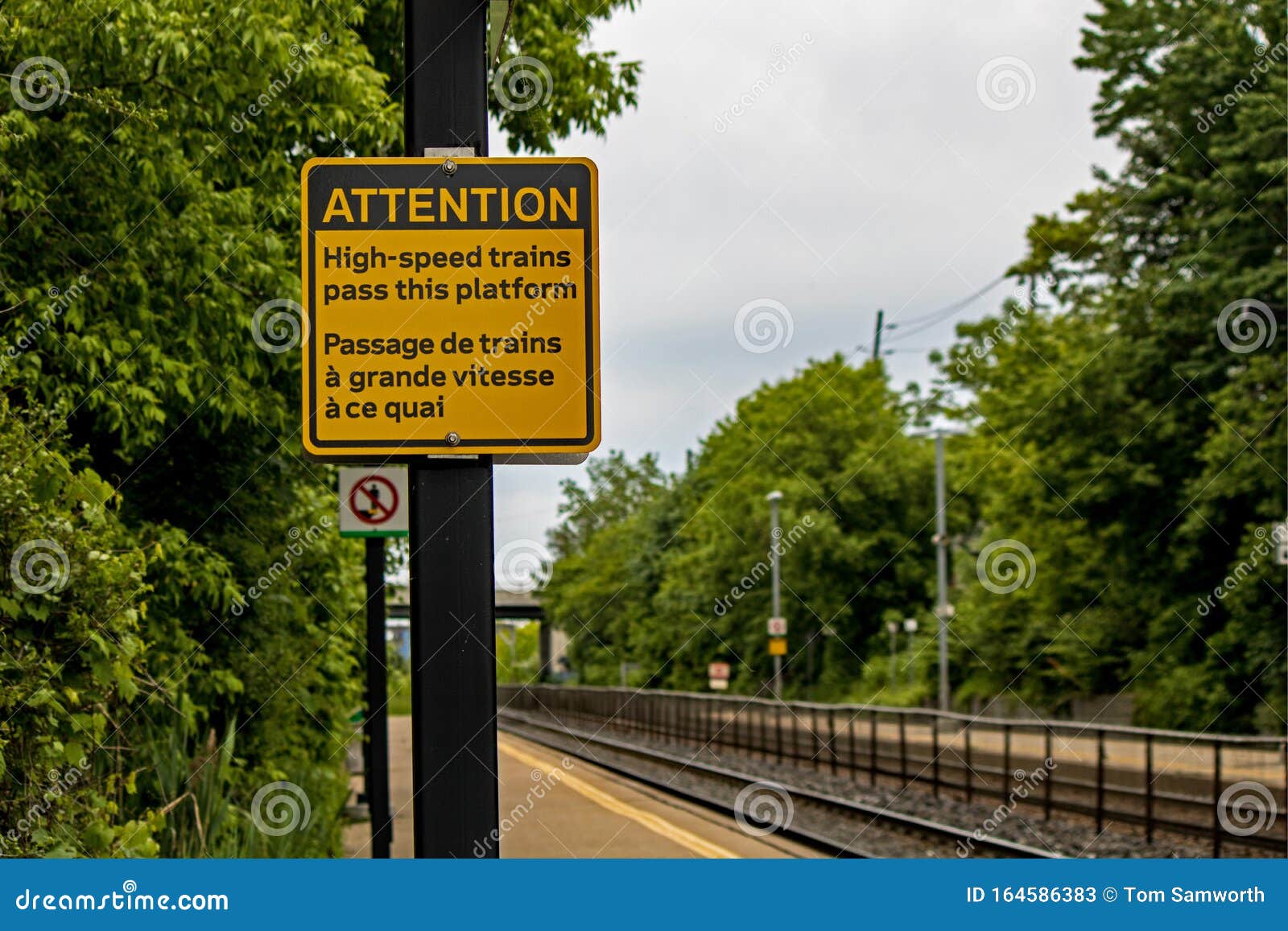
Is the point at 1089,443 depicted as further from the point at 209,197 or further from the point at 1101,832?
the point at 209,197

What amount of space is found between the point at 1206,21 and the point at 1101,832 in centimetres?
2312

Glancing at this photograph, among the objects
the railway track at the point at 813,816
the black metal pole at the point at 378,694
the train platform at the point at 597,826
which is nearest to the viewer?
the black metal pole at the point at 378,694

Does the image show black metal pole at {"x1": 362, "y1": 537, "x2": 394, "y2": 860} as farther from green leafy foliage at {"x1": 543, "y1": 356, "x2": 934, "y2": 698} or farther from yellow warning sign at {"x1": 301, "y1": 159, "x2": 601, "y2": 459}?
green leafy foliage at {"x1": 543, "y1": 356, "x2": 934, "y2": 698}

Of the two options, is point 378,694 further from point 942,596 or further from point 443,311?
point 942,596

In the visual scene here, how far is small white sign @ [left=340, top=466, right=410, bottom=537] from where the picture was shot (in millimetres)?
9039

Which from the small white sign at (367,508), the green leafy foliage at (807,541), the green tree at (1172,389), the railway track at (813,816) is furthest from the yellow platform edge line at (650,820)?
the green leafy foliage at (807,541)

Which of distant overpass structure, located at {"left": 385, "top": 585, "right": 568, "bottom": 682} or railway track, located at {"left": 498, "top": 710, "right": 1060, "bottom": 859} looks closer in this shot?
railway track, located at {"left": 498, "top": 710, "right": 1060, "bottom": 859}

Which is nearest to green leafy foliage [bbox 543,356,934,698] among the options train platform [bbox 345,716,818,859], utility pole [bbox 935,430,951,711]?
utility pole [bbox 935,430,951,711]

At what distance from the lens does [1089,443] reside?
33375mm

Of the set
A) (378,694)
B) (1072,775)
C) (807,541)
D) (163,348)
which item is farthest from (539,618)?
(163,348)

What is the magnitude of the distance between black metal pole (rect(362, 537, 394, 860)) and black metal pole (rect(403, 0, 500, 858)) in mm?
6041

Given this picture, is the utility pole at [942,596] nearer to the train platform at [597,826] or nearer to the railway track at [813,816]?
the railway track at [813,816]

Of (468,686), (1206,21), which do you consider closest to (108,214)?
(468,686)

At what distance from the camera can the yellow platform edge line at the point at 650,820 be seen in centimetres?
1315
